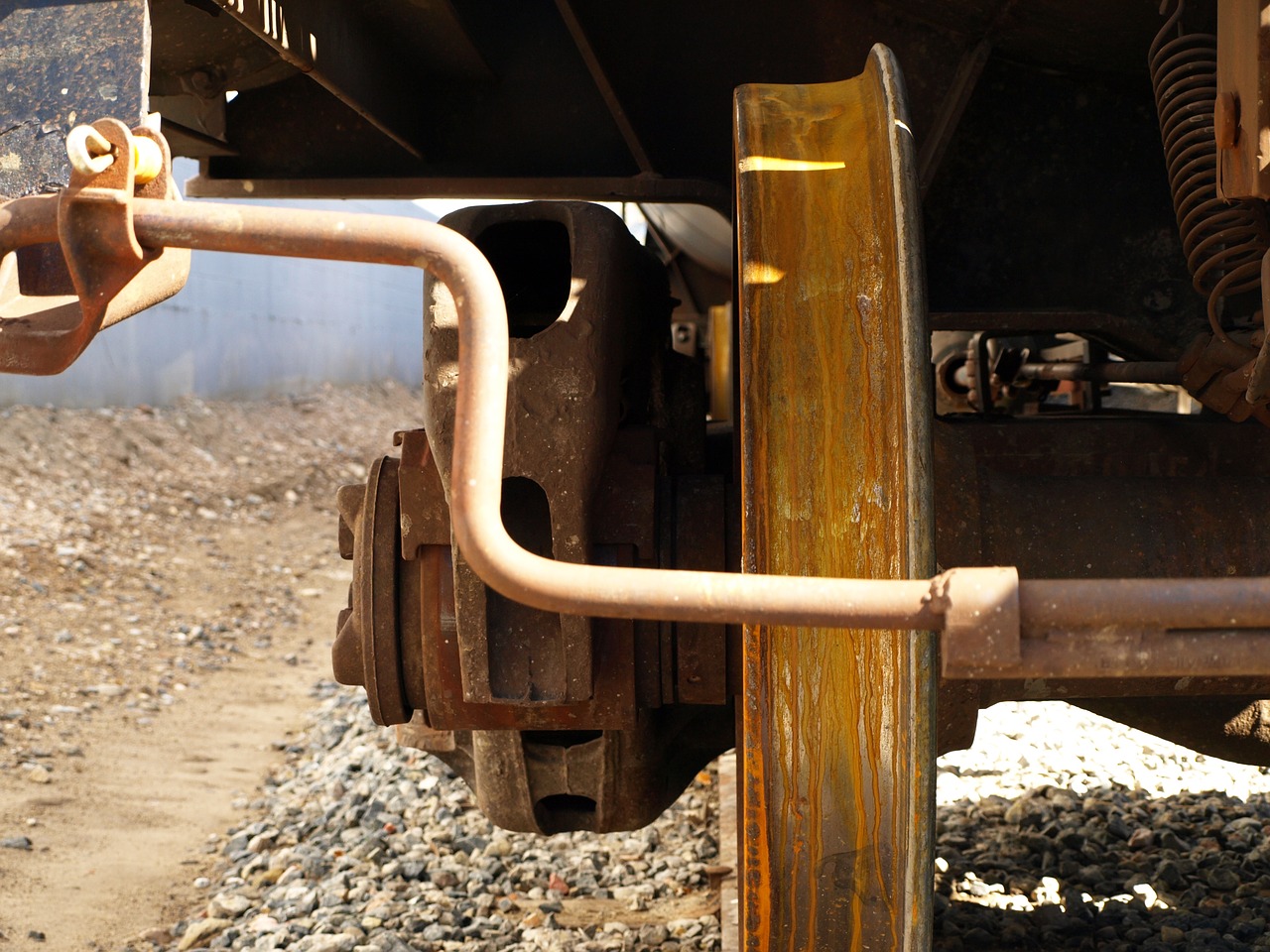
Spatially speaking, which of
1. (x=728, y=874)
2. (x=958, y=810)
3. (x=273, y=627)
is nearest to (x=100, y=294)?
(x=728, y=874)

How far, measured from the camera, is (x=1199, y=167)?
5.86 feet

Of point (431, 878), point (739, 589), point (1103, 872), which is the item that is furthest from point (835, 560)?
point (431, 878)

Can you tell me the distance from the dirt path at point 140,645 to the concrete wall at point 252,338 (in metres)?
0.49

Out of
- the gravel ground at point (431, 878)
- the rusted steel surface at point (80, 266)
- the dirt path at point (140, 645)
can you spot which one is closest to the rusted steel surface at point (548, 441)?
the rusted steel surface at point (80, 266)

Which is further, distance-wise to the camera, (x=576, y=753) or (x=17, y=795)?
(x=17, y=795)

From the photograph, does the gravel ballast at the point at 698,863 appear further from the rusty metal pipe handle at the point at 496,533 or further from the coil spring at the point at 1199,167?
the rusty metal pipe handle at the point at 496,533

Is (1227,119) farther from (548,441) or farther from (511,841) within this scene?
(511,841)

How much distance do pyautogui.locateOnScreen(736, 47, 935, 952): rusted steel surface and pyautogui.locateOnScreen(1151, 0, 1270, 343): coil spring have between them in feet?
1.63

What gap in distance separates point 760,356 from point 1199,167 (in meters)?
0.77

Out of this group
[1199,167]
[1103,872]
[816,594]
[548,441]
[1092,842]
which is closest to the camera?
[816,594]

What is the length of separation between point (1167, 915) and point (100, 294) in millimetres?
2651

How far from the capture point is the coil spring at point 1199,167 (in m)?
1.70

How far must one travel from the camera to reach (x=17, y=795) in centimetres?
414

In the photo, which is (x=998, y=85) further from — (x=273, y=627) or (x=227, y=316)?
(x=227, y=316)
